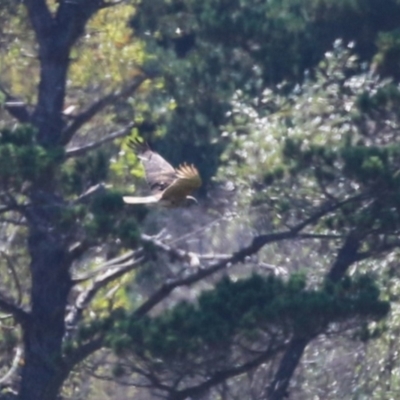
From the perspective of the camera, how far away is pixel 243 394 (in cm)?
1143

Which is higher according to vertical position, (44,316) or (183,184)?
(44,316)

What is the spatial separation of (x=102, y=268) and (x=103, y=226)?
68.3 inches

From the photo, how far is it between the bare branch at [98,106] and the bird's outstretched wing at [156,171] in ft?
10.2

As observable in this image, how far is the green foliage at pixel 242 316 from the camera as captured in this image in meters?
10.1

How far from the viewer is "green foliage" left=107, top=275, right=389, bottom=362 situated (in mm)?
10148

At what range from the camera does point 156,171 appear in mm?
8367

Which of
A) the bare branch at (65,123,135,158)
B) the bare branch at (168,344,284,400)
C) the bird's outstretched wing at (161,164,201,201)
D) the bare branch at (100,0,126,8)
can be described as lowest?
the bird's outstretched wing at (161,164,201,201)

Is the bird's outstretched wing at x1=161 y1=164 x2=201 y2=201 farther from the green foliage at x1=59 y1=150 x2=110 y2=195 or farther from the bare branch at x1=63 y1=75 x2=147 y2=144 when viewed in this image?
the bare branch at x1=63 y1=75 x2=147 y2=144

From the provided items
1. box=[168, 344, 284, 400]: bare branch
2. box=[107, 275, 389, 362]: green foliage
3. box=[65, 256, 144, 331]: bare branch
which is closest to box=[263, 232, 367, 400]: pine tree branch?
box=[168, 344, 284, 400]: bare branch

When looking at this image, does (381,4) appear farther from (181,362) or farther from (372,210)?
(181,362)

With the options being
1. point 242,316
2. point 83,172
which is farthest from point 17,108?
point 242,316

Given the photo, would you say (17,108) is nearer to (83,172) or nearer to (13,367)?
(83,172)

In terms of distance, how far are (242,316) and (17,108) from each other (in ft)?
7.90

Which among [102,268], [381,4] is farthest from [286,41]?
[102,268]
